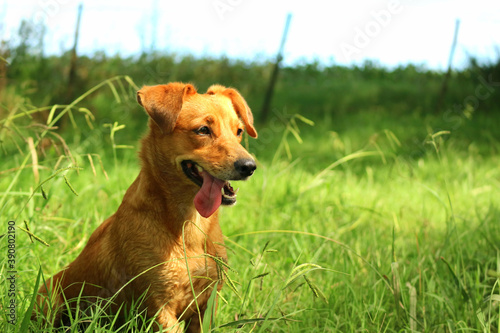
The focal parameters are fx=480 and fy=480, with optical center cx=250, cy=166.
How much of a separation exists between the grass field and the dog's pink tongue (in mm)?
284

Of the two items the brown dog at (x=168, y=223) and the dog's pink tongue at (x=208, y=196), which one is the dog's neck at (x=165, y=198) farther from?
the dog's pink tongue at (x=208, y=196)

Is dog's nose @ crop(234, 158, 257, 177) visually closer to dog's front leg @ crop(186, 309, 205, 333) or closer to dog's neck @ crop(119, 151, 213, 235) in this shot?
dog's neck @ crop(119, 151, 213, 235)

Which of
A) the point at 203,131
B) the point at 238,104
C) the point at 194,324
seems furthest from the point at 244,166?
the point at 194,324

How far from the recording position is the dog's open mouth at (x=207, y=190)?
252 cm

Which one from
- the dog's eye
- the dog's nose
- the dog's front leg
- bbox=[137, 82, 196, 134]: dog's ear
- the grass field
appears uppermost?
bbox=[137, 82, 196, 134]: dog's ear

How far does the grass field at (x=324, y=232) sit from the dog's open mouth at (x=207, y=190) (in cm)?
28

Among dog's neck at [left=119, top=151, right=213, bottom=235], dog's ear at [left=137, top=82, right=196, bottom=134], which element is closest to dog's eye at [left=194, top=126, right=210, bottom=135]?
dog's ear at [left=137, top=82, right=196, bottom=134]

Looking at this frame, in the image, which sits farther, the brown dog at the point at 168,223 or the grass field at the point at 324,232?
the grass field at the point at 324,232

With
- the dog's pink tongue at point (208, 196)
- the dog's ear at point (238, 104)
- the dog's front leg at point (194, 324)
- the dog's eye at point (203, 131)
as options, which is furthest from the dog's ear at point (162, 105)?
the dog's front leg at point (194, 324)

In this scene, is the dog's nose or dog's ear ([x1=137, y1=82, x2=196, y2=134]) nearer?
the dog's nose

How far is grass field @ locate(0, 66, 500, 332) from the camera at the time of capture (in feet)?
8.97

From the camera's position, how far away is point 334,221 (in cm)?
450

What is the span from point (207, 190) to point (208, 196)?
3cm

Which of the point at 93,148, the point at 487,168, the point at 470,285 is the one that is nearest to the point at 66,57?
the point at 93,148
